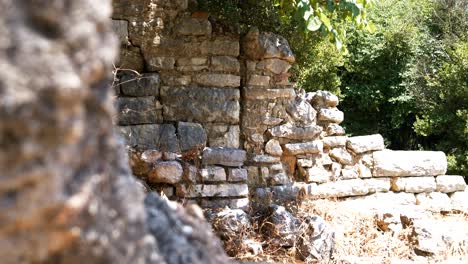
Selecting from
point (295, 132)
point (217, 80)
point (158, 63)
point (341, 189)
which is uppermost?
point (158, 63)

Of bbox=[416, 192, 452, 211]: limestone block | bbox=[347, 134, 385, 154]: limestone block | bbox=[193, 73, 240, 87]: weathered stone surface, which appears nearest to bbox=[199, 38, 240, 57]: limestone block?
bbox=[193, 73, 240, 87]: weathered stone surface

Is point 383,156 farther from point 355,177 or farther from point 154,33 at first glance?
point 154,33

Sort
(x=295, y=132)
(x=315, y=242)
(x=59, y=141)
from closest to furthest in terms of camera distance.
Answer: (x=59, y=141) → (x=315, y=242) → (x=295, y=132)

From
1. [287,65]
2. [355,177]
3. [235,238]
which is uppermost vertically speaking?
[287,65]

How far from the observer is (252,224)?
537 centimetres

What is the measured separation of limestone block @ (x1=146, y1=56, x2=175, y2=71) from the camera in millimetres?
5672

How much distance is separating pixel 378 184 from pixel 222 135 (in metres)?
2.45

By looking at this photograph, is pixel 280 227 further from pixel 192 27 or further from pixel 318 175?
pixel 192 27

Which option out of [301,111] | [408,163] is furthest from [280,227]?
[408,163]

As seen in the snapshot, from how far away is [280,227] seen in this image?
522 centimetres

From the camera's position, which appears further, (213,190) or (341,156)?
(341,156)

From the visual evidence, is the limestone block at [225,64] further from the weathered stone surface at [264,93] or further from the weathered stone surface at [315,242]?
the weathered stone surface at [315,242]

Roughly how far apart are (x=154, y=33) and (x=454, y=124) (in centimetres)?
661

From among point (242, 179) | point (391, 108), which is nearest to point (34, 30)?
point (242, 179)
